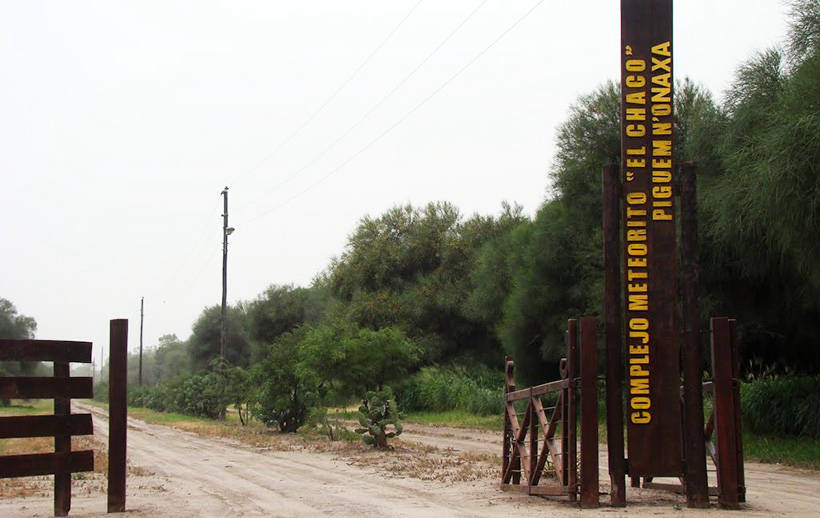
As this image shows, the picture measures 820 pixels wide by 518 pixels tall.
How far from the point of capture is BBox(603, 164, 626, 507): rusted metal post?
396 inches

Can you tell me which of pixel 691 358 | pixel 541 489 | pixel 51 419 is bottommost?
pixel 541 489

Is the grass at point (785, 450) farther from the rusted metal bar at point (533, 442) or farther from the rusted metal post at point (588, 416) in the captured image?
the rusted metal post at point (588, 416)

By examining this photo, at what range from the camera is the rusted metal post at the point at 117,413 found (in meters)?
9.75

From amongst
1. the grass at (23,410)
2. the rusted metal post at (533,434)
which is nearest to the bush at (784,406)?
the rusted metal post at (533,434)

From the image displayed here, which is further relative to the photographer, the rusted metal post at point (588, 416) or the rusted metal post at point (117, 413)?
the rusted metal post at point (588, 416)

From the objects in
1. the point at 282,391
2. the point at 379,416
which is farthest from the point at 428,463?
the point at 282,391

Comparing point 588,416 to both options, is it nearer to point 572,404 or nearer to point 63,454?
point 572,404

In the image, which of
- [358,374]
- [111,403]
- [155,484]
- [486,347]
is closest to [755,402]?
[358,374]

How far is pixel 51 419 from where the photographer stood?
9.20m

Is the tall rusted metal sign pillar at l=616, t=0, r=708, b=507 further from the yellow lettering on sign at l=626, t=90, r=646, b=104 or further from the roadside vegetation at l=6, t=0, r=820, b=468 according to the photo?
the roadside vegetation at l=6, t=0, r=820, b=468

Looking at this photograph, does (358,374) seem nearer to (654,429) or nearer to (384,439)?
(384,439)

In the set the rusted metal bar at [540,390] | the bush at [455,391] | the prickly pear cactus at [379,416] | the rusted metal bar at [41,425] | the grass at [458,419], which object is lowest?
the grass at [458,419]

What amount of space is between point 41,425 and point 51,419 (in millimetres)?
113

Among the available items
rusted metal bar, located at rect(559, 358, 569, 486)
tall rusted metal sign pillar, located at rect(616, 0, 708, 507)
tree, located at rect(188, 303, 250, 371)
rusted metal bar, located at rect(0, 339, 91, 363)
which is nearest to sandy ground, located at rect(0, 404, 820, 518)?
rusted metal bar, located at rect(559, 358, 569, 486)
